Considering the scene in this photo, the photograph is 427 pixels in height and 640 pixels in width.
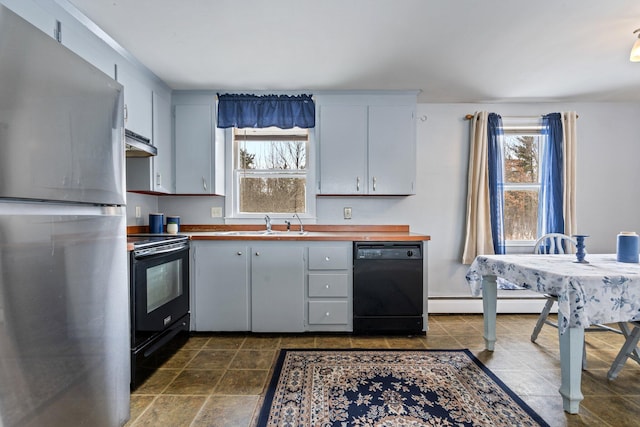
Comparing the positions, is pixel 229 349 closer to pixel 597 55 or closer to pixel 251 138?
pixel 251 138

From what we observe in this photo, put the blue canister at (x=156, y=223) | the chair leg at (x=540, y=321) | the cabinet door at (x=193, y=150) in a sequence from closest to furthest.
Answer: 1. the chair leg at (x=540, y=321)
2. the blue canister at (x=156, y=223)
3. the cabinet door at (x=193, y=150)

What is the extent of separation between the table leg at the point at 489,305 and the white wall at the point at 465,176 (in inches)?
42.4

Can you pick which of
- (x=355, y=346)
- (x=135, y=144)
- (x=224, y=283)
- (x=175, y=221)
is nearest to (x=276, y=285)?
(x=224, y=283)

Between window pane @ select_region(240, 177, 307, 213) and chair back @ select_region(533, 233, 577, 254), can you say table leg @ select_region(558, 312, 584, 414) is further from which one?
window pane @ select_region(240, 177, 307, 213)

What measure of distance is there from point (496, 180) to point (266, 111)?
2.48m

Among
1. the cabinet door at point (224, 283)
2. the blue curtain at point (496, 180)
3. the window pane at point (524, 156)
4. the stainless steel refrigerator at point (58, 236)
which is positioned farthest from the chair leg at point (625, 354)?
the stainless steel refrigerator at point (58, 236)

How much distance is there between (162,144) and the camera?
301cm

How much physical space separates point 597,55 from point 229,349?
145 inches

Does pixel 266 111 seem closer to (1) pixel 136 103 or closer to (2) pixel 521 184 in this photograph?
(1) pixel 136 103

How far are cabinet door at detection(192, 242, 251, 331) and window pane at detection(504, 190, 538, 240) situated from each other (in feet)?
9.44

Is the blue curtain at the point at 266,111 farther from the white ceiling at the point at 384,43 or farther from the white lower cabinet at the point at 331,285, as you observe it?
the white lower cabinet at the point at 331,285

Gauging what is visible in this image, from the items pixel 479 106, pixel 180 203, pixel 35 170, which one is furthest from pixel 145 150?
pixel 479 106

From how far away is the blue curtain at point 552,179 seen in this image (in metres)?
3.45

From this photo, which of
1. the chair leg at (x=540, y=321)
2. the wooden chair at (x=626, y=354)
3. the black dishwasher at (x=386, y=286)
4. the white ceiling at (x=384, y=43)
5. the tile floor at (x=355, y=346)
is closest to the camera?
the tile floor at (x=355, y=346)
